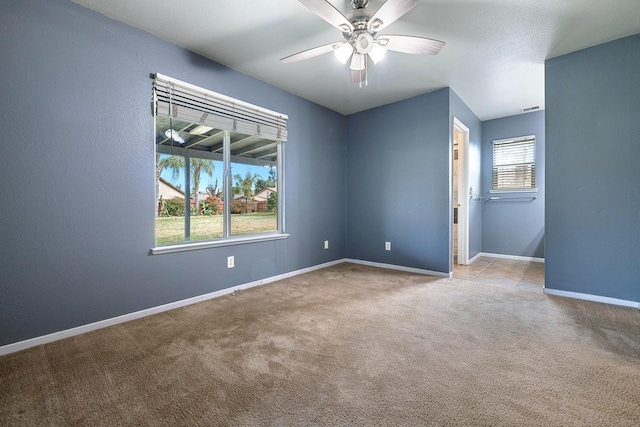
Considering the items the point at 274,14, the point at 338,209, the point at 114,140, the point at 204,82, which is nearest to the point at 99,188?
the point at 114,140

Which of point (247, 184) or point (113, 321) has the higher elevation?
point (247, 184)

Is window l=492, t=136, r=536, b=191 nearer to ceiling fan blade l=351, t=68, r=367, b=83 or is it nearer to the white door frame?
the white door frame

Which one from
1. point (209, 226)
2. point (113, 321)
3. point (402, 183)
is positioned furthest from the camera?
point (402, 183)

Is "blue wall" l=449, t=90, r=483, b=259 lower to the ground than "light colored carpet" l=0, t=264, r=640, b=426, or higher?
higher

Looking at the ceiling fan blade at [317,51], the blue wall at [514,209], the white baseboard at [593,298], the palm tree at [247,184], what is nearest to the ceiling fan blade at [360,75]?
the ceiling fan blade at [317,51]

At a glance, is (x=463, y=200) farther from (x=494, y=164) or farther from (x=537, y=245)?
(x=537, y=245)

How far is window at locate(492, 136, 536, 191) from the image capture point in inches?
176

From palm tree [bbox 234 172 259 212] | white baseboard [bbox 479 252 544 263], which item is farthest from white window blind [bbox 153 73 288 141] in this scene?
white baseboard [bbox 479 252 544 263]

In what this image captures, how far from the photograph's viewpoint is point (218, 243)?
9.21ft

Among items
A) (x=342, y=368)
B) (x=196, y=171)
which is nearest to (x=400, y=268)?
(x=342, y=368)

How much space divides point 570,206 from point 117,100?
4243 millimetres

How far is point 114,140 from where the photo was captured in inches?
84.5

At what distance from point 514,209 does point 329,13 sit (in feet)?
15.0

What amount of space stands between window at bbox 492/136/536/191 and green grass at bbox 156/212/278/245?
13.2ft
